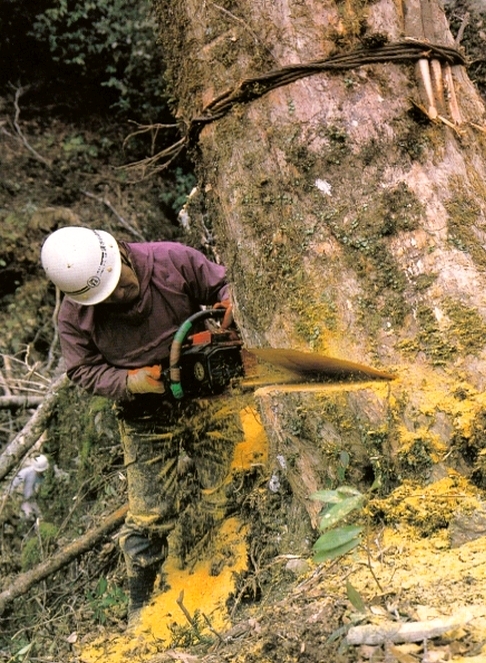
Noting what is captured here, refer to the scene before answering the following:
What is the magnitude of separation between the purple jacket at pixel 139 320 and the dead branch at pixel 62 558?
86 cm

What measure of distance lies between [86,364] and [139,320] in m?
0.34

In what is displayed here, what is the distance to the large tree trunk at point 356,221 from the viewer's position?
1.79 metres

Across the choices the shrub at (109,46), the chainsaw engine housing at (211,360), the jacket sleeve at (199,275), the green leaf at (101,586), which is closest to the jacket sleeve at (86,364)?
the chainsaw engine housing at (211,360)

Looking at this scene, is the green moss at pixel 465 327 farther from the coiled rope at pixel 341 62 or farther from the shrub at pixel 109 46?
the shrub at pixel 109 46

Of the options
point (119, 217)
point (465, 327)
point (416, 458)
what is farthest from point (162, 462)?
point (119, 217)

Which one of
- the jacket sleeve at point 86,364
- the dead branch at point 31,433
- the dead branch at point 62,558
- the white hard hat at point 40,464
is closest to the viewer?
the jacket sleeve at point 86,364

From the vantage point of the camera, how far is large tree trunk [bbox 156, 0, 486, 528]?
5.87ft

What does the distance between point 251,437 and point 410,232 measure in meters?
1.59

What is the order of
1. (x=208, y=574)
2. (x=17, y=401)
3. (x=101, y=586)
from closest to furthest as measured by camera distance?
1. (x=208, y=574)
2. (x=101, y=586)
3. (x=17, y=401)

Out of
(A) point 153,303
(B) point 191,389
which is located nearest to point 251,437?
(B) point 191,389

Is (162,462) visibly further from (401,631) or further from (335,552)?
(401,631)

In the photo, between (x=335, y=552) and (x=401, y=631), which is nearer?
(x=401, y=631)

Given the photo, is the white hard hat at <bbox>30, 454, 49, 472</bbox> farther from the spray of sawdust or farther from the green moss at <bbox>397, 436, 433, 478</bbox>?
the green moss at <bbox>397, 436, 433, 478</bbox>

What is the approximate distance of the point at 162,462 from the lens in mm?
3307
